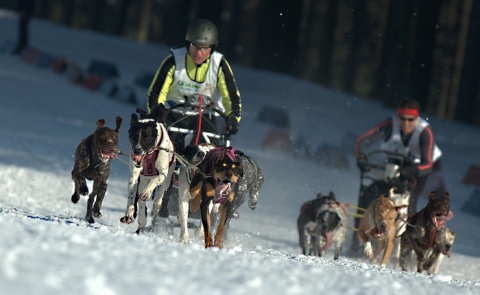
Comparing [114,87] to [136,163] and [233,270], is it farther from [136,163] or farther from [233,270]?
[233,270]

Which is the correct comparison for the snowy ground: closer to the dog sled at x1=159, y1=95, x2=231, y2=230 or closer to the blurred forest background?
the dog sled at x1=159, y1=95, x2=231, y2=230

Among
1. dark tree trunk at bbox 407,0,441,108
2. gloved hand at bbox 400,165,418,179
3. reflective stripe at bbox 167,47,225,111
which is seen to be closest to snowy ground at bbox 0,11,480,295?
gloved hand at bbox 400,165,418,179

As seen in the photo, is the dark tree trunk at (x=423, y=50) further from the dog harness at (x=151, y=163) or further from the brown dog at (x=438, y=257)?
the dog harness at (x=151, y=163)

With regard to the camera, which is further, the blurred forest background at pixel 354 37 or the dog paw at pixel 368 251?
the blurred forest background at pixel 354 37

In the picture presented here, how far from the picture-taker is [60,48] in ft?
148

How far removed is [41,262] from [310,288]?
5.34 feet

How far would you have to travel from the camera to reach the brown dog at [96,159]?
980cm

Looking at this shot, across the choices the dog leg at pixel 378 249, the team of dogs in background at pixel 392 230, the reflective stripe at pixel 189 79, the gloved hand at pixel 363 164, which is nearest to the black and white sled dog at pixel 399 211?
the team of dogs in background at pixel 392 230

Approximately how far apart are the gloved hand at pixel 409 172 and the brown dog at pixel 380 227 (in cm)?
70

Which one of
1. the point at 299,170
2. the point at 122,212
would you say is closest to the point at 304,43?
the point at 299,170

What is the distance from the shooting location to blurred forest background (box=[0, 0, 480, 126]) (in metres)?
33.0

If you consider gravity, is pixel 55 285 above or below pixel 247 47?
above

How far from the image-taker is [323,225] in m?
11.9

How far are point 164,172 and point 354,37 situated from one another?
39159mm
